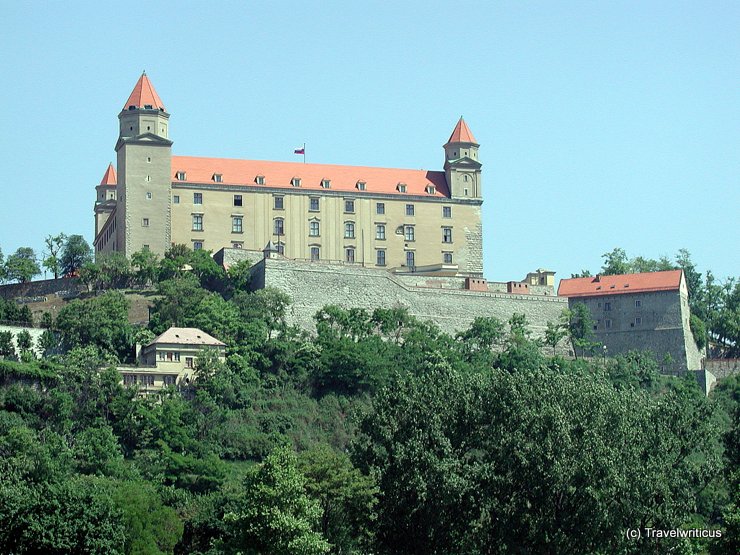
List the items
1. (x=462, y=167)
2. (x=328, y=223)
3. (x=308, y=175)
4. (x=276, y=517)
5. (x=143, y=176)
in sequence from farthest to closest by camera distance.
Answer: (x=462, y=167)
(x=308, y=175)
(x=328, y=223)
(x=143, y=176)
(x=276, y=517)

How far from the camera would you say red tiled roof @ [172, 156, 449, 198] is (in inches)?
3937

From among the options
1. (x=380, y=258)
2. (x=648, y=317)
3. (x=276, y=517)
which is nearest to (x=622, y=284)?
(x=648, y=317)

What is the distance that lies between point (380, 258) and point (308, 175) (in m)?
7.01

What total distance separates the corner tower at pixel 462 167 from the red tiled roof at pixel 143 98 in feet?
60.7

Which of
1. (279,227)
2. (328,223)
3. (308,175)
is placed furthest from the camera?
(308,175)

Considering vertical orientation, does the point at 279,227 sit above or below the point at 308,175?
below

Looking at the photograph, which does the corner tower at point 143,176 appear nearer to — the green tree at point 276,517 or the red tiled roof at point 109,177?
the red tiled roof at point 109,177

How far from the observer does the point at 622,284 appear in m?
102

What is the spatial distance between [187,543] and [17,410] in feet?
57.3

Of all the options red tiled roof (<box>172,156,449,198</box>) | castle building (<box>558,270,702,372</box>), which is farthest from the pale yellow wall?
castle building (<box>558,270,702,372</box>)

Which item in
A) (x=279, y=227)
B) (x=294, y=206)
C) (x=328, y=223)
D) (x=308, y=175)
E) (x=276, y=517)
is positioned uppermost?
(x=308, y=175)

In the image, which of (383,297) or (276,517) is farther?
(383,297)

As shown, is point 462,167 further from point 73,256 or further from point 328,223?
point 73,256

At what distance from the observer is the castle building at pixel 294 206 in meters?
96.9
